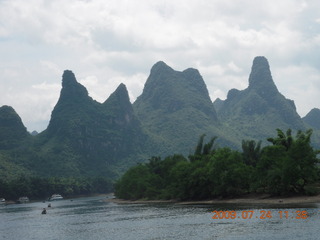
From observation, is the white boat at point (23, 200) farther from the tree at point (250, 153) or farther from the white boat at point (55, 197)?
the tree at point (250, 153)

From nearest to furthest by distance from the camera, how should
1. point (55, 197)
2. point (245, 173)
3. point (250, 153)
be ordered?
1. point (245, 173)
2. point (250, 153)
3. point (55, 197)

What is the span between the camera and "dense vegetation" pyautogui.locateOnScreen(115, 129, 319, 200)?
243 feet

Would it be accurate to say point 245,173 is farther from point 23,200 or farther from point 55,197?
point 55,197

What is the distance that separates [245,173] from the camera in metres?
87.2

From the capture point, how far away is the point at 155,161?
452ft

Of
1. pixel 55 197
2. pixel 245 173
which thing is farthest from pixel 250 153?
pixel 55 197

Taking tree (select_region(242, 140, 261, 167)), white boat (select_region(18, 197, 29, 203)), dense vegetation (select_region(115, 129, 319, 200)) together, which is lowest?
white boat (select_region(18, 197, 29, 203))

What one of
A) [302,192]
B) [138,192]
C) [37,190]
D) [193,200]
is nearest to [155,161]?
[138,192]

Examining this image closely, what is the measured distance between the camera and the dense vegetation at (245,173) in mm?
74000
